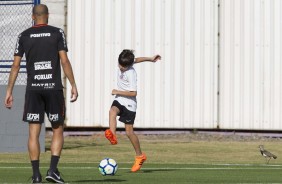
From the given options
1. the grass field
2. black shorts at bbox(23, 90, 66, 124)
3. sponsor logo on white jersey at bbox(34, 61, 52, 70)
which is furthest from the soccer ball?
sponsor logo on white jersey at bbox(34, 61, 52, 70)

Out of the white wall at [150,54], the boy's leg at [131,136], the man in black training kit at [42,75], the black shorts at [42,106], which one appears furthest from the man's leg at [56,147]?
the white wall at [150,54]

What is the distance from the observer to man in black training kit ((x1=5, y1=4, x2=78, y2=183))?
13312mm

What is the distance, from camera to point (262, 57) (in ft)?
91.6

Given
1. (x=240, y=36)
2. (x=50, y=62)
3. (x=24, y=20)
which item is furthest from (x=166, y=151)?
(x=50, y=62)

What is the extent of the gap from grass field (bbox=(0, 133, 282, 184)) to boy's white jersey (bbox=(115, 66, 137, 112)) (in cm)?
101

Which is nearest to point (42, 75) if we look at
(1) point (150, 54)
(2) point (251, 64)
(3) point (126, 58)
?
(3) point (126, 58)

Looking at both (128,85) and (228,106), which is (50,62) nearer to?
(128,85)

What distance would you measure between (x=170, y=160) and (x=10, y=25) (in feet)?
20.1

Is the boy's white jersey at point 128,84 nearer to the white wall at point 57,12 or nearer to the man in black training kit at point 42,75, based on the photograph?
the man in black training kit at point 42,75

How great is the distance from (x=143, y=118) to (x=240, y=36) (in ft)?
10.2

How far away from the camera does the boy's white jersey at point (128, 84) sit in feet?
54.5

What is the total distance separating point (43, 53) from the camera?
1332 cm

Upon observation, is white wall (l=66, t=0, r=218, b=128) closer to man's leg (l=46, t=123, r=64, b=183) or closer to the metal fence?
the metal fence

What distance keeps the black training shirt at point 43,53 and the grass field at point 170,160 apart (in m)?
1.73
